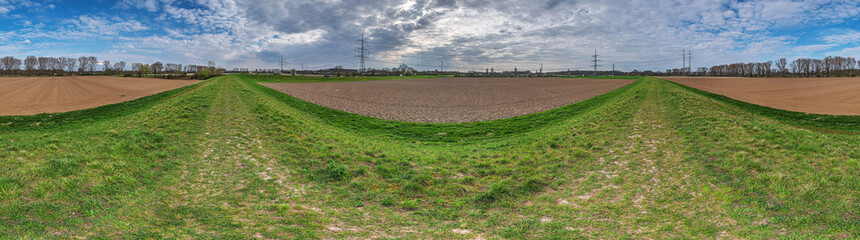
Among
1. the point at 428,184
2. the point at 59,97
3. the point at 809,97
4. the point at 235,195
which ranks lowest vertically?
the point at 428,184

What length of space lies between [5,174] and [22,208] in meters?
2.85

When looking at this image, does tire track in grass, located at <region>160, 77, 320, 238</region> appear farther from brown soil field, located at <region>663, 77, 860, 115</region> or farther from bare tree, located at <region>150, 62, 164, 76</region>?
bare tree, located at <region>150, 62, 164, 76</region>

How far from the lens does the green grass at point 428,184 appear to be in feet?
21.1

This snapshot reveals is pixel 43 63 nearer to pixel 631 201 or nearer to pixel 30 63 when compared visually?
pixel 30 63

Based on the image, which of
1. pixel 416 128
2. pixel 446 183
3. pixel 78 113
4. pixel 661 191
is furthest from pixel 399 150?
Result: pixel 78 113

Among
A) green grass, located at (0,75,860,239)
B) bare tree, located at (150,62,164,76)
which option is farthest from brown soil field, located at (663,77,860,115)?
bare tree, located at (150,62,164,76)

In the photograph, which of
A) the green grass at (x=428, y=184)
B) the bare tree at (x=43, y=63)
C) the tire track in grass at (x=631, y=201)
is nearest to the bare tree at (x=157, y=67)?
the bare tree at (x=43, y=63)

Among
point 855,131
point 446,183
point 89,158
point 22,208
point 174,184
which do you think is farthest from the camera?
point 855,131

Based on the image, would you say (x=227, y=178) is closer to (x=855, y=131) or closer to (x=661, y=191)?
(x=661, y=191)

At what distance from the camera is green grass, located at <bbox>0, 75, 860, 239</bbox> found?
6.43 meters

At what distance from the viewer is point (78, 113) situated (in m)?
21.6

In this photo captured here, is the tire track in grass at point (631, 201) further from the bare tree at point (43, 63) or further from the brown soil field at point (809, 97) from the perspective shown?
the bare tree at point (43, 63)

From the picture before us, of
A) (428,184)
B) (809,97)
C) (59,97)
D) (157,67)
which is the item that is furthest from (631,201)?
(157,67)

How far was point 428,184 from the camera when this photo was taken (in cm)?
1009
